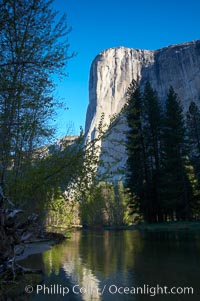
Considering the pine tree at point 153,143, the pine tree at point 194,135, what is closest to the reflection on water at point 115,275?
the pine tree at point 153,143

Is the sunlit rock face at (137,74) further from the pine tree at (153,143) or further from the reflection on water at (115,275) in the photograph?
the reflection on water at (115,275)

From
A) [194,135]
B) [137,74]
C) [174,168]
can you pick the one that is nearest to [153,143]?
[174,168]

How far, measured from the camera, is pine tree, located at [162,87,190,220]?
94.0ft

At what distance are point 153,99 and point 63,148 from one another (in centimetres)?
3058

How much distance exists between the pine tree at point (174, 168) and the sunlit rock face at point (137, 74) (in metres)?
76.0

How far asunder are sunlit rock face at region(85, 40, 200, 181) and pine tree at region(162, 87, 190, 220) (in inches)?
2992

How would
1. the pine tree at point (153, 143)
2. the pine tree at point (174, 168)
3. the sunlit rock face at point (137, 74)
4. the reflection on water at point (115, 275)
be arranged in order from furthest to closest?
the sunlit rock face at point (137, 74)
the pine tree at point (153, 143)
the pine tree at point (174, 168)
the reflection on water at point (115, 275)

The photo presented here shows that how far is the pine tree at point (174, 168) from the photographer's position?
94.0 ft

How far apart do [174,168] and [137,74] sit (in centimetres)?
11436

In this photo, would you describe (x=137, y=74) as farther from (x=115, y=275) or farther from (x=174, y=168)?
(x=115, y=275)

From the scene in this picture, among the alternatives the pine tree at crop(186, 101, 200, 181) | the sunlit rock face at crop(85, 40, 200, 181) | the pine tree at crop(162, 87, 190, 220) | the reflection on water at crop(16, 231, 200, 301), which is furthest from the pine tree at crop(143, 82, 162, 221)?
the sunlit rock face at crop(85, 40, 200, 181)

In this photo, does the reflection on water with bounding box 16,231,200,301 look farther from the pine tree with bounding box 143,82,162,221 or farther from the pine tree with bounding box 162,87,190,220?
the pine tree with bounding box 143,82,162,221

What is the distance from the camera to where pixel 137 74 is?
138125mm

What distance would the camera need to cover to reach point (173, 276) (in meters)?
6.27
